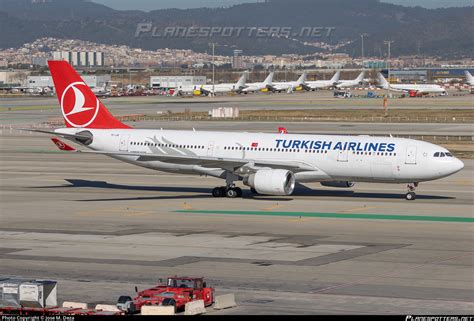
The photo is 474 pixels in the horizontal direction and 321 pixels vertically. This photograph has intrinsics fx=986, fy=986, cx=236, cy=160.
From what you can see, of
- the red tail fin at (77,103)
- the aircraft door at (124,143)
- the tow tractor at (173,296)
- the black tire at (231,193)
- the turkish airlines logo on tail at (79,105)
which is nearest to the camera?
the tow tractor at (173,296)

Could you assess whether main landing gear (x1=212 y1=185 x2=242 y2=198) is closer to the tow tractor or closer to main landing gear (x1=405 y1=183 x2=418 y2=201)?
main landing gear (x1=405 y1=183 x2=418 y2=201)

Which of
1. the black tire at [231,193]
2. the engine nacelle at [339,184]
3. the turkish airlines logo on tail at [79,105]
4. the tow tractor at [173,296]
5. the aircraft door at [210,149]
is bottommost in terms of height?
the tow tractor at [173,296]

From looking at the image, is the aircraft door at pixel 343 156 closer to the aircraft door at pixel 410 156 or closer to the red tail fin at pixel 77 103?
the aircraft door at pixel 410 156

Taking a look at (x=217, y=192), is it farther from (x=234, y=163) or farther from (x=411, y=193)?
(x=411, y=193)

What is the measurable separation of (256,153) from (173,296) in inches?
1253

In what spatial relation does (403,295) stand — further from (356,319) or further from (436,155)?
(436,155)

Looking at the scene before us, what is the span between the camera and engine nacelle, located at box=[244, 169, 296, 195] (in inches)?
2325

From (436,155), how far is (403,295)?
2595 centimetres

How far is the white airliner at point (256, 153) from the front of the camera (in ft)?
194

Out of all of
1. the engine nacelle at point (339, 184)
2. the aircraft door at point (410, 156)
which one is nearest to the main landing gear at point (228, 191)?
the engine nacelle at point (339, 184)

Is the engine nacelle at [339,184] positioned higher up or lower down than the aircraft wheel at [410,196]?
higher up

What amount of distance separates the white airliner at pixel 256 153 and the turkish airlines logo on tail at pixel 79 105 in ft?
0.22

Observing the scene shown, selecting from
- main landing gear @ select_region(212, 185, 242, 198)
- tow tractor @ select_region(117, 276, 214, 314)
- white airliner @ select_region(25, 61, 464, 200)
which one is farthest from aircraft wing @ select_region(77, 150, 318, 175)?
tow tractor @ select_region(117, 276, 214, 314)

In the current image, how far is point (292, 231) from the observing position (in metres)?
49.3
